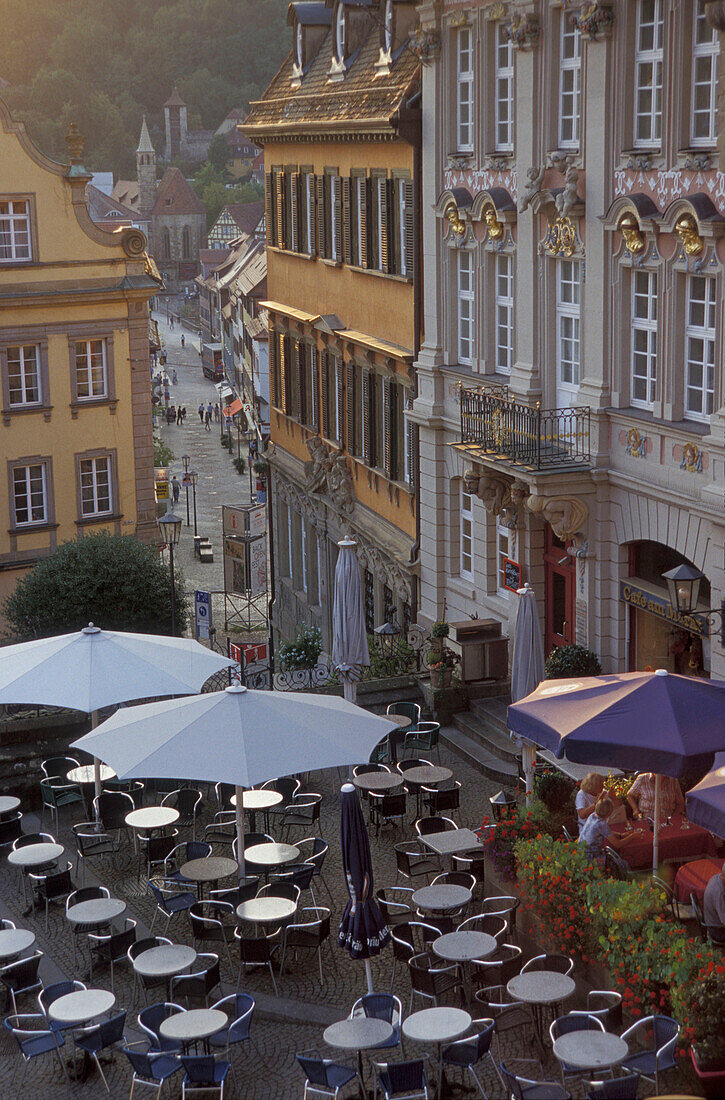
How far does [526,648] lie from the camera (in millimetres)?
19594

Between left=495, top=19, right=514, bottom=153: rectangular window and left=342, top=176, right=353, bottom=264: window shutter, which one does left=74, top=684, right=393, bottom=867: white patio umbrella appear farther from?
left=342, top=176, right=353, bottom=264: window shutter

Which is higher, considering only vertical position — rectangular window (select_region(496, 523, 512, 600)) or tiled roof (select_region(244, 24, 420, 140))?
tiled roof (select_region(244, 24, 420, 140))

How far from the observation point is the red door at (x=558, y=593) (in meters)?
23.1

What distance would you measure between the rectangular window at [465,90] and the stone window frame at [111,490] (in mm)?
15378

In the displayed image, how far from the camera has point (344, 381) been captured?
32.5m

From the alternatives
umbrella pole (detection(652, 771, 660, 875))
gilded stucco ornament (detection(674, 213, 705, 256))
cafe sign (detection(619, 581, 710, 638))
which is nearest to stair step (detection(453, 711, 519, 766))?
cafe sign (detection(619, 581, 710, 638))

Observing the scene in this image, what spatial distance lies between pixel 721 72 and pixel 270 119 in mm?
20212

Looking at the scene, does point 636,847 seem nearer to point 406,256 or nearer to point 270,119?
point 406,256

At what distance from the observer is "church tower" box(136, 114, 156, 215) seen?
17962 cm

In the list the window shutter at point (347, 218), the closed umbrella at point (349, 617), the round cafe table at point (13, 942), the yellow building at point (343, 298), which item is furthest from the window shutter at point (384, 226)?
the round cafe table at point (13, 942)

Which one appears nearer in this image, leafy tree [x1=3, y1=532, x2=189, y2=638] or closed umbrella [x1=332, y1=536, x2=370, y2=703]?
A: closed umbrella [x1=332, y1=536, x2=370, y2=703]

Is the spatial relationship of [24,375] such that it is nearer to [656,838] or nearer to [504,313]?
[504,313]

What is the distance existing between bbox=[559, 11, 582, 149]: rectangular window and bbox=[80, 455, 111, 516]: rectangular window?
1895 centimetres

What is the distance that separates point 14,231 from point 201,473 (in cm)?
4007
